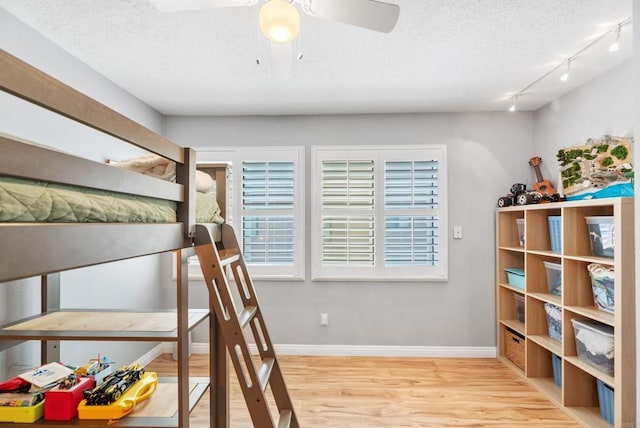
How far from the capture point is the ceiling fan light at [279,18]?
1.23 m

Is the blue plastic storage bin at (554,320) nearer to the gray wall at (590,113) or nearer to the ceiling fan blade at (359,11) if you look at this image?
the gray wall at (590,113)

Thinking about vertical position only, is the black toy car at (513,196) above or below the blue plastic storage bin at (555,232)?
above

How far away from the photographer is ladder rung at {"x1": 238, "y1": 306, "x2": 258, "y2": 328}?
168 centimetres

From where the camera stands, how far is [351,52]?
236 centimetres

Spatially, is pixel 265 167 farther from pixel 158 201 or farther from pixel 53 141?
pixel 158 201

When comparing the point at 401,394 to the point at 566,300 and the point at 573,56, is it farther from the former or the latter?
Result: the point at 573,56

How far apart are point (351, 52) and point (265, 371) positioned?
1.94 m

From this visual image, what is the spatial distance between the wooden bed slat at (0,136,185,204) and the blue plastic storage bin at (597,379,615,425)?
9.34 feet

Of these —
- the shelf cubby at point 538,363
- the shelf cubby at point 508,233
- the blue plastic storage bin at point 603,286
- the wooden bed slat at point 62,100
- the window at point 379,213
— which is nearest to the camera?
the wooden bed slat at point 62,100

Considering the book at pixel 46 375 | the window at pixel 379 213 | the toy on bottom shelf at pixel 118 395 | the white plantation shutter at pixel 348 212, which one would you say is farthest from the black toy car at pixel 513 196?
the book at pixel 46 375

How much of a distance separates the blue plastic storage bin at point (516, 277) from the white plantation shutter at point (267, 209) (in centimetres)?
204

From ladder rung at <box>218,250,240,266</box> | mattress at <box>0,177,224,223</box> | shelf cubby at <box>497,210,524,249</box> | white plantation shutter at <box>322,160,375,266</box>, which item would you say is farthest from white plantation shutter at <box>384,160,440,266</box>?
mattress at <box>0,177,224,223</box>

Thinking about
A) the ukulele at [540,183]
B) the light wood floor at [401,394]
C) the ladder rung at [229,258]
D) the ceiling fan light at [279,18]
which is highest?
the ceiling fan light at [279,18]

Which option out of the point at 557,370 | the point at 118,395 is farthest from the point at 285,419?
the point at 557,370
